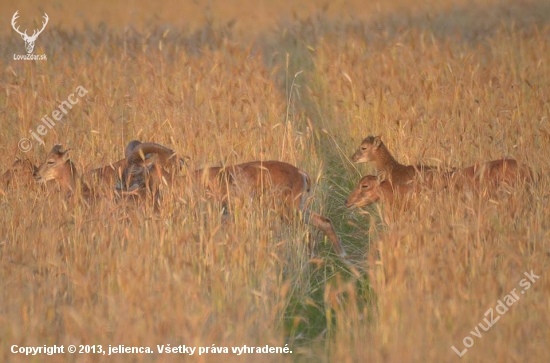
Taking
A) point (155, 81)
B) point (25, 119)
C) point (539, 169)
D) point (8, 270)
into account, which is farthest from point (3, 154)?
point (539, 169)

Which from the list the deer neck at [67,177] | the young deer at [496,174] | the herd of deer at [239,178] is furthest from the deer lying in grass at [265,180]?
the young deer at [496,174]

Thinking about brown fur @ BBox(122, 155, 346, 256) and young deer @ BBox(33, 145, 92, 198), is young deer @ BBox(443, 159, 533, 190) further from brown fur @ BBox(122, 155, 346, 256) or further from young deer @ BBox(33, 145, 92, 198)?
young deer @ BBox(33, 145, 92, 198)

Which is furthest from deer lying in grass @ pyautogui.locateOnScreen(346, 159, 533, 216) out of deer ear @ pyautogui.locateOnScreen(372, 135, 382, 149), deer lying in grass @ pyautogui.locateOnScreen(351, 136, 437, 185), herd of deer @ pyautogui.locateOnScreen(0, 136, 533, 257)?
deer ear @ pyautogui.locateOnScreen(372, 135, 382, 149)

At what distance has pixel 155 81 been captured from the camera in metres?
13.1

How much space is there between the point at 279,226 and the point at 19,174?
9.58 feet

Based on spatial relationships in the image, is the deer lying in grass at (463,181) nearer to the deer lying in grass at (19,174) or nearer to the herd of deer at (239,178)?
the herd of deer at (239,178)

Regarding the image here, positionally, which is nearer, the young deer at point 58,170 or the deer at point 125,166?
the deer at point 125,166

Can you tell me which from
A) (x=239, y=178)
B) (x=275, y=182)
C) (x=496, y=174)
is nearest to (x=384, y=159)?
(x=496, y=174)

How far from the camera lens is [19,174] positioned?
9.45 m

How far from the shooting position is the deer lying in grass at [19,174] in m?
9.16

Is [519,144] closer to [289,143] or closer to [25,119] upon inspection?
[289,143]

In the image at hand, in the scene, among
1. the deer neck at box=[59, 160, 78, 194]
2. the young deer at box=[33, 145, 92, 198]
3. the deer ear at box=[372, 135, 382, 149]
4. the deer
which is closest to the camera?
the deer

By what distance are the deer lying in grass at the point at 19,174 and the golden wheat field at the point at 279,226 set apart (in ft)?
0.35

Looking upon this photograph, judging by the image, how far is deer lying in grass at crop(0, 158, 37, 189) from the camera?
9159 mm
